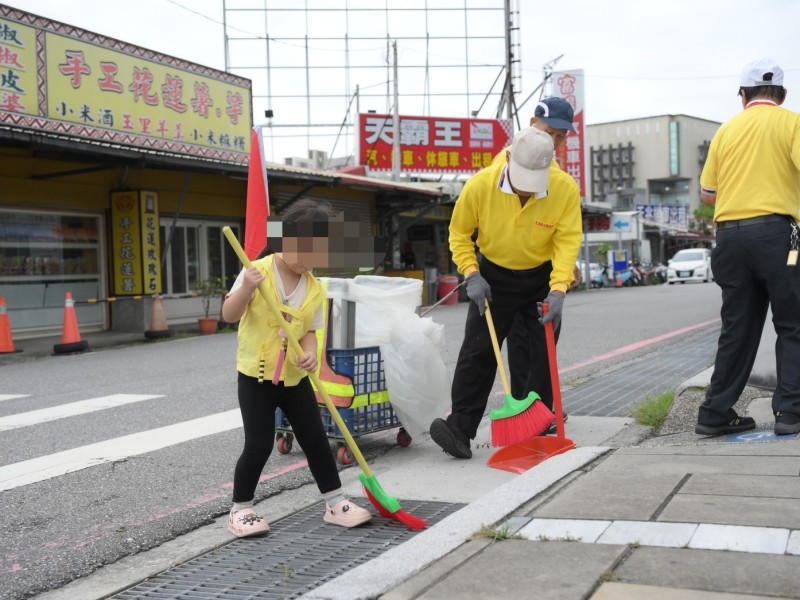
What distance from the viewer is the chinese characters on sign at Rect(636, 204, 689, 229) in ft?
226

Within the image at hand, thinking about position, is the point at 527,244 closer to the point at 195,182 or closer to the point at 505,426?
the point at 505,426

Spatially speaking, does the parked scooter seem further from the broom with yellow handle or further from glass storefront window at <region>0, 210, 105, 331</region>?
the broom with yellow handle

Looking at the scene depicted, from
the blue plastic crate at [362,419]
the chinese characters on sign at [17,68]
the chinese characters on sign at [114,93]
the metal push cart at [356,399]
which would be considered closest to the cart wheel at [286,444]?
the metal push cart at [356,399]

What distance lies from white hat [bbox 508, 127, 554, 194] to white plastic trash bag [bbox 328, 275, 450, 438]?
1.12m

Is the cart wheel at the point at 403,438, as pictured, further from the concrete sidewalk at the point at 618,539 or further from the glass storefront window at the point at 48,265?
the glass storefront window at the point at 48,265

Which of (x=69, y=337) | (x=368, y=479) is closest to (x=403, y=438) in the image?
(x=368, y=479)

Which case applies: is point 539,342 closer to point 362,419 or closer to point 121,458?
point 362,419

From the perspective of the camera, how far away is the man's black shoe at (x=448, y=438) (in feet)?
16.0

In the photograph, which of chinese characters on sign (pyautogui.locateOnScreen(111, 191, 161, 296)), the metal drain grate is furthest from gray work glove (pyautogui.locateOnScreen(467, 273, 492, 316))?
chinese characters on sign (pyautogui.locateOnScreen(111, 191, 161, 296))

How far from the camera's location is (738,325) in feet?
14.9

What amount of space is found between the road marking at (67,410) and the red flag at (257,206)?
13.4ft

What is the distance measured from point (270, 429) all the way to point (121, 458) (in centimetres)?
203

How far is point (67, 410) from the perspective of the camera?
7.33 m

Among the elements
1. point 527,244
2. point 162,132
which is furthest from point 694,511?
point 162,132
